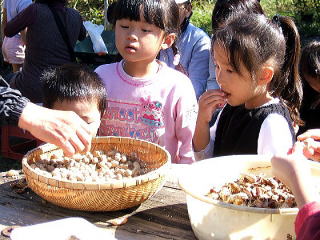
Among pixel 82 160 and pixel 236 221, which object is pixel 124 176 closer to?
pixel 82 160

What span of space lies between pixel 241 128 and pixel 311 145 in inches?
18.5

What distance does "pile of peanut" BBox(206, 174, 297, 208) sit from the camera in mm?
1223

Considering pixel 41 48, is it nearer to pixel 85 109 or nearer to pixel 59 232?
pixel 85 109

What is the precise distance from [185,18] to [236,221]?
2.49 meters

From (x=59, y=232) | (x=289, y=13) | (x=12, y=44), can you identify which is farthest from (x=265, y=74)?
Answer: (x=289, y=13)

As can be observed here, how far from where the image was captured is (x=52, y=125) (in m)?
1.35

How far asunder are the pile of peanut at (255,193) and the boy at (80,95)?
2.67 feet

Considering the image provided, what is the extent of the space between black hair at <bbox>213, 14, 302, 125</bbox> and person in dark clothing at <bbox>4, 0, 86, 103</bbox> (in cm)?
209

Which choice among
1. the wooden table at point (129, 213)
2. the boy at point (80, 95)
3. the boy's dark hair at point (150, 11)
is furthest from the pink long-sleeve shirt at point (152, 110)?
the wooden table at point (129, 213)

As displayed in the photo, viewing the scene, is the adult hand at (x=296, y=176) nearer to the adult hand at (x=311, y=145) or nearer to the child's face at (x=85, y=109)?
the adult hand at (x=311, y=145)

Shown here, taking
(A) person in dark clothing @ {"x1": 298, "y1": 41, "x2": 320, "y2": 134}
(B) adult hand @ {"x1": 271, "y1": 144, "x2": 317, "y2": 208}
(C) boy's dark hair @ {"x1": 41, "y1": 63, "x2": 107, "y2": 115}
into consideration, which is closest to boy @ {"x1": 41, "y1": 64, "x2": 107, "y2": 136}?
(C) boy's dark hair @ {"x1": 41, "y1": 63, "x2": 107, "y2": 115}

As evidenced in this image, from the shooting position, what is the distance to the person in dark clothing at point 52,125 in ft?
4.42

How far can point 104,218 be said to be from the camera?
4.55 feet

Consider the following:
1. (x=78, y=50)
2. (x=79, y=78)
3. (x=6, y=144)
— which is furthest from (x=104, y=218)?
(x=78, y=50)
